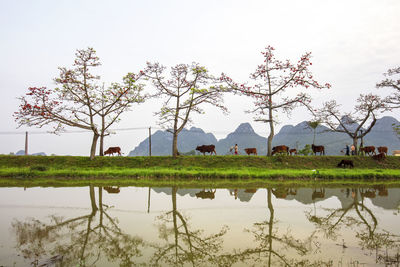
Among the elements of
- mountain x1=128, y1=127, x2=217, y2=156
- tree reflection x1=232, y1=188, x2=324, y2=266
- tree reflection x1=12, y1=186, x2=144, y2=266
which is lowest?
tree reflection x1=12, y1=186, x2=144, y2=266

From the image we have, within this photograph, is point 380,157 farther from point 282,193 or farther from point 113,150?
point 113,150

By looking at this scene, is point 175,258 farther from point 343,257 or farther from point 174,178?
point 174,178

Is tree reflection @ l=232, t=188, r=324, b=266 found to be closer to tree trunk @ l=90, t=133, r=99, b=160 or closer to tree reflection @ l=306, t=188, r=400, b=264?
tree reflection @ l=306, t=188, r=400, b=264

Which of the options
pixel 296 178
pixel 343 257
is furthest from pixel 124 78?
pixel 343 257

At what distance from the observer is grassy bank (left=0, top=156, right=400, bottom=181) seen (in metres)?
17.5

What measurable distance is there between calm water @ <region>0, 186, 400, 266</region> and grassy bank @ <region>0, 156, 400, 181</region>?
801cm

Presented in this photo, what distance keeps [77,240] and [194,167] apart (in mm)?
16756

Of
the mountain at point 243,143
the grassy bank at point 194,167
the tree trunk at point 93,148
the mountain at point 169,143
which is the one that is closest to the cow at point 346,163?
the grassy bank at point 194,167

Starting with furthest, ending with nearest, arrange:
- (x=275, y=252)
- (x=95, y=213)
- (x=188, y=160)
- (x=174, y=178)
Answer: (x=188, y=160)
(x=174, y=178)
(x=95, y=213)
(x=275, y=252)

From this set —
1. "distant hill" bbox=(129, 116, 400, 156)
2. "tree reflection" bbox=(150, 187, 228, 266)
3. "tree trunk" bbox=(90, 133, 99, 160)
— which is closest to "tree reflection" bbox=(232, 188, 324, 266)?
"tree reflection" bbox=(150, 187, 228, 266)

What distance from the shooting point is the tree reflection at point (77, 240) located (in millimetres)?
4328

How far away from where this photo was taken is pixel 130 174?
17828 mm

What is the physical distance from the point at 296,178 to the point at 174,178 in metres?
7.71

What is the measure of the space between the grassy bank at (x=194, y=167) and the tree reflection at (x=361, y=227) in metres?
9.65
